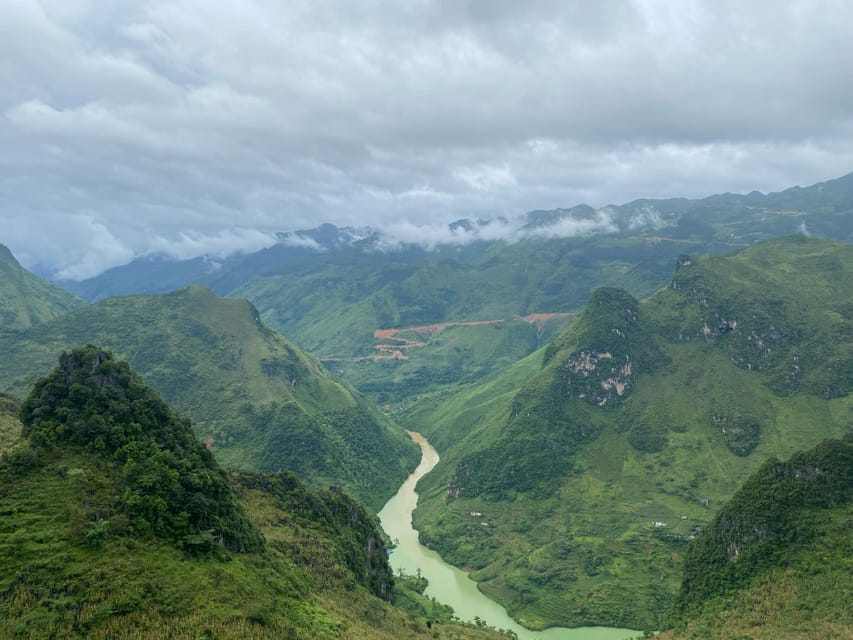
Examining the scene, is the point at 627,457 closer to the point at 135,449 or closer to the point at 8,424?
the point at 135,449

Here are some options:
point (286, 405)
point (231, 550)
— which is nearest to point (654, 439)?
point (286, 405)

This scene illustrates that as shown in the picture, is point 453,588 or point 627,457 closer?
point 453,588

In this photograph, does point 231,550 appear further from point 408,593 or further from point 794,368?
point 794,368

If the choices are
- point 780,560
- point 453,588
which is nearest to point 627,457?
point 453,588

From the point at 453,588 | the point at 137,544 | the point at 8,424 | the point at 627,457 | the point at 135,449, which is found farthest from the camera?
the point at 627,457

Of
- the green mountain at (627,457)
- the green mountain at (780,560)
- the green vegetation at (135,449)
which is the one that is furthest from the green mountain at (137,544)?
the green mountain at (627,457)

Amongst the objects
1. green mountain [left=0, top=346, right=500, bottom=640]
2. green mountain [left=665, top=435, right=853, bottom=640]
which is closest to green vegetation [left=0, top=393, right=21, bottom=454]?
green mountain [left=0, top=346, right=500, bottom=640]

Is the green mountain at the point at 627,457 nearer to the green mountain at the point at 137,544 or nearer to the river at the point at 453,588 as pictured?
the river at the point at 453,588
